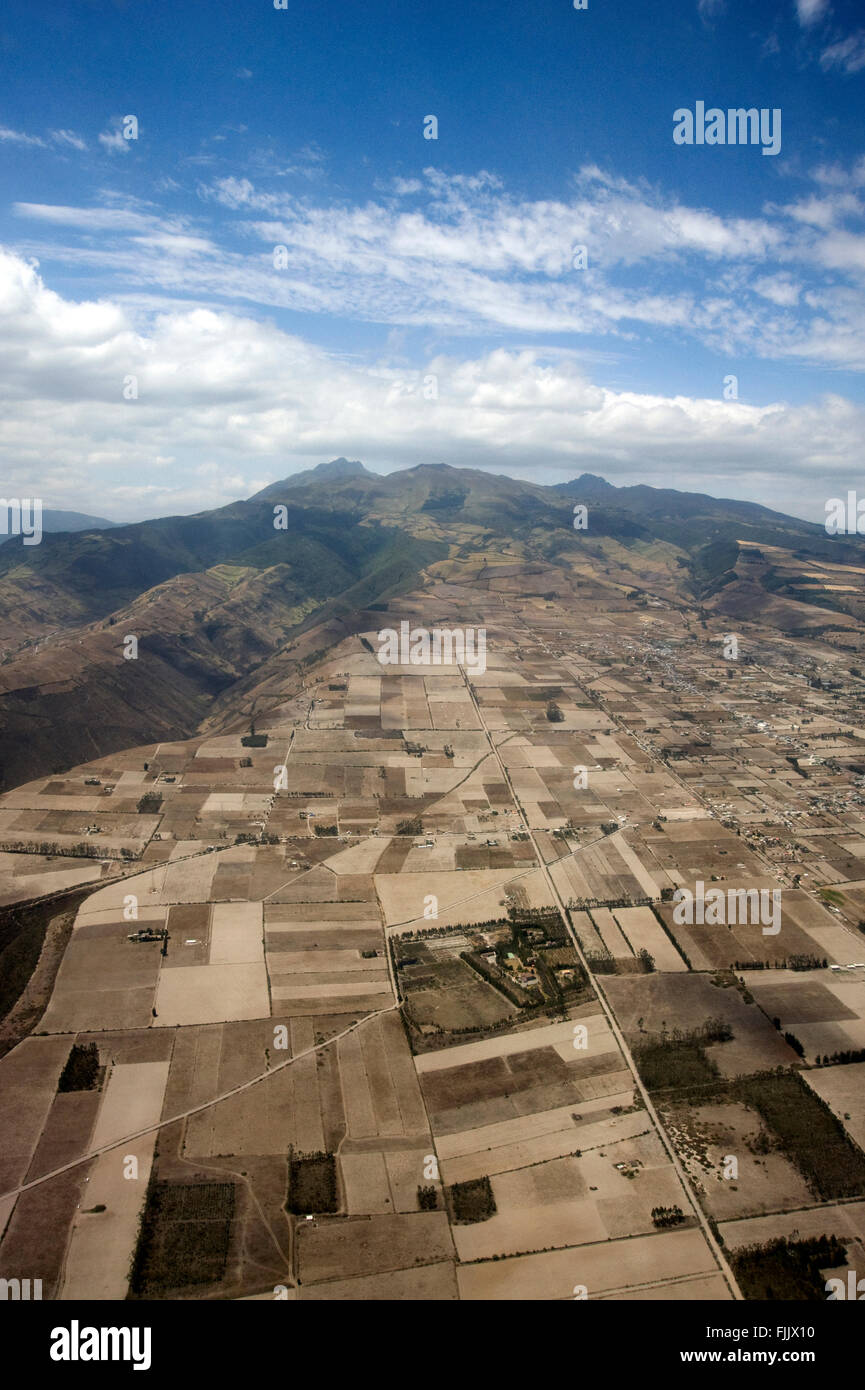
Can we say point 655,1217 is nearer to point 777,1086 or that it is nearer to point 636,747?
point 777,1086

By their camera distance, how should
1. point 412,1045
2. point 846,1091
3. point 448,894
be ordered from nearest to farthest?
point 846,1091 → point 412,1045 → point 448,894

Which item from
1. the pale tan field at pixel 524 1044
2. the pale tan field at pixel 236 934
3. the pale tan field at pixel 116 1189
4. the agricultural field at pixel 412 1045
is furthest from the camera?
the pale tan field at pixel 236 934

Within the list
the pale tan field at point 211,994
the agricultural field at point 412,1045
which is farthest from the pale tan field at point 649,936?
the pale tan field at point 211,994

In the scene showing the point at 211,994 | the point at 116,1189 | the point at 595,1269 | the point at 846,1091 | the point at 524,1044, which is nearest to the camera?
the point at 595,1269

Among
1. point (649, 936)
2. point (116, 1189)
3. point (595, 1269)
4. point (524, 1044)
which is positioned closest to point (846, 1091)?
point (649, 936)

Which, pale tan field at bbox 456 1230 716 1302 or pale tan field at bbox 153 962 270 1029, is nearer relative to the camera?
pale tan field at bbox 456 1230 716 1302

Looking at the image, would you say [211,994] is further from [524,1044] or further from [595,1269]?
[595,1269]

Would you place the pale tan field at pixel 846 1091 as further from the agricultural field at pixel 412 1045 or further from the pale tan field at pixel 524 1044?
the pale tan field at pixel 524 1044

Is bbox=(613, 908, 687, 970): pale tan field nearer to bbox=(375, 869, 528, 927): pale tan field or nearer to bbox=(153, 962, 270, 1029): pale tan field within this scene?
bbox=(375, 869, 528, 927): pale tan field

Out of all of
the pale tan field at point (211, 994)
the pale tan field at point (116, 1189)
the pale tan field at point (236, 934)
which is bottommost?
the pale tan field at point (116, 1189)

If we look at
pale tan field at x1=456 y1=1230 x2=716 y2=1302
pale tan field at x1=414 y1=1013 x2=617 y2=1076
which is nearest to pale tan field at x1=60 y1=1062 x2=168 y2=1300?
pale tan field at x1=456 y1=1230 x2=716 y2=1302
